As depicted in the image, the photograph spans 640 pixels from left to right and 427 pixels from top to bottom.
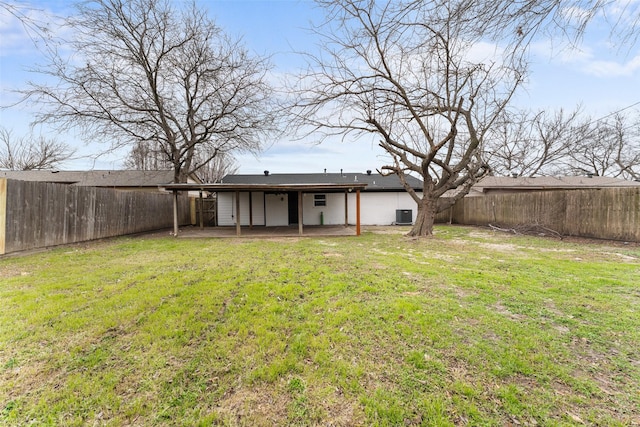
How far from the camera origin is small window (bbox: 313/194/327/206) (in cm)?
1634

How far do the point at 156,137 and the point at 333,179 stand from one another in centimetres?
1066

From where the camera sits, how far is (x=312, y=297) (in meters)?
3.88

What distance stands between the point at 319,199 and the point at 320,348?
13946mm

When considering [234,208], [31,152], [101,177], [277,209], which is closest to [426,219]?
[277,209]

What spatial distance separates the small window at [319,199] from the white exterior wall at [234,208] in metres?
3.10

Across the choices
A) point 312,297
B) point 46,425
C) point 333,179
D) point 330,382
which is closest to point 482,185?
point 333,179

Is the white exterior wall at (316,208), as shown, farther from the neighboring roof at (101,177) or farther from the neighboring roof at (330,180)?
the neighboring roof at (101,177)

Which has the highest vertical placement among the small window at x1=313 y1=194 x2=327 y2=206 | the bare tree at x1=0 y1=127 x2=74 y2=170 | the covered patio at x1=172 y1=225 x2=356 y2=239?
the bare tree at x1=0 y1=127 x2=74 y2=170

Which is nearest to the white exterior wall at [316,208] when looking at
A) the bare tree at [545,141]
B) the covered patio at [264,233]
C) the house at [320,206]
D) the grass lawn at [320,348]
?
the house at [320,206]

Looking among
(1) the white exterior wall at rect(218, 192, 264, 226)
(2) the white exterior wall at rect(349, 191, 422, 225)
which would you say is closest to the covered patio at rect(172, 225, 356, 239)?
(1) the white exterior wall at rect(218, 192, 264, 226)

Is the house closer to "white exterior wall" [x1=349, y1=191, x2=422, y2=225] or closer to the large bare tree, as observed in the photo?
"white exterior wall" [x1=349, y1=191, x2=422, y2=225]

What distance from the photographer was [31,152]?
24531 millimetres

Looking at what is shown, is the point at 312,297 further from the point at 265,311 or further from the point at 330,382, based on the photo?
the point at 330,382

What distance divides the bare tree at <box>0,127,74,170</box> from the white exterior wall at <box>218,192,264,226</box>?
18865 mm
